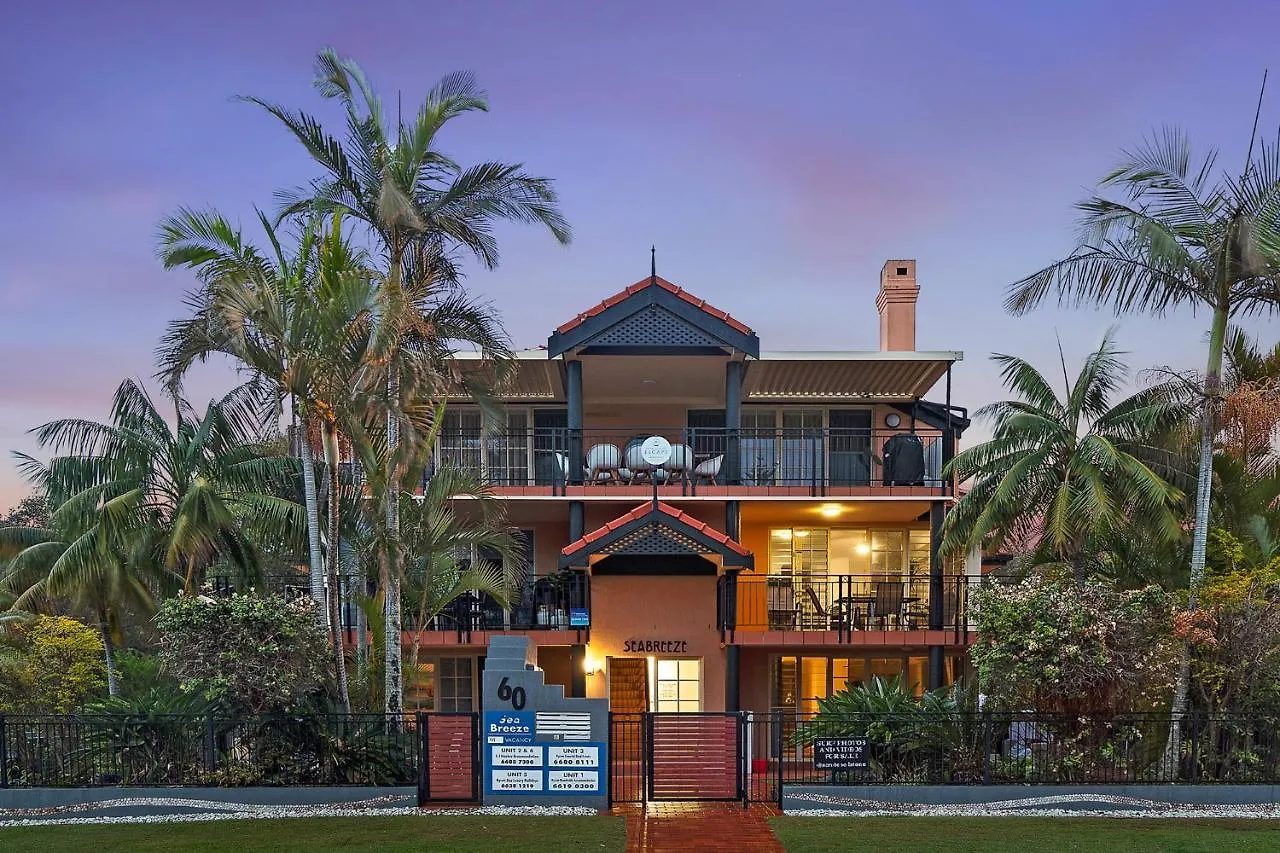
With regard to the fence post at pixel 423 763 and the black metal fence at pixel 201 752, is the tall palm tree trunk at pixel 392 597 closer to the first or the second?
the black metal fence at pixel 201 752

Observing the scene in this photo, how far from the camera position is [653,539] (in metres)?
17.4

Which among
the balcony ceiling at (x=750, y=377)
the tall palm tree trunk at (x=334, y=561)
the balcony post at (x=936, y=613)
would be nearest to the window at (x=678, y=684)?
the balcony post at (x=936, y=613)

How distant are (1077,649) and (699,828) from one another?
17.8 ft

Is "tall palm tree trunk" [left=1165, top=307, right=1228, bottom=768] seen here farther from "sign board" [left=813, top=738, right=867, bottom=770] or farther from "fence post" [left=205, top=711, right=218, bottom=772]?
"fence post" [left=205, top=711, right=218, bottom=772]

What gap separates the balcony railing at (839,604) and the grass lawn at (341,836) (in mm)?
7427

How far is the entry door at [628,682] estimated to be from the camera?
66.4 feet

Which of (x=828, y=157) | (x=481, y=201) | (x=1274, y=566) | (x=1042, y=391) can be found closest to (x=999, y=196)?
(x=828, y=157)

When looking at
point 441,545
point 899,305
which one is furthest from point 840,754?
point 899,305

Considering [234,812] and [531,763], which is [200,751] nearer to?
[234,812]

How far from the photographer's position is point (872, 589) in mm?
21500

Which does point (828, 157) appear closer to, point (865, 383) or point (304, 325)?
point (865, 383)

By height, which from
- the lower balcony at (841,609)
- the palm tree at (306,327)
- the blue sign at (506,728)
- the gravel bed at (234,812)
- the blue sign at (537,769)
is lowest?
the gravel bed at (234,812)

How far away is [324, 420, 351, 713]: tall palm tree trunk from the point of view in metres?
14.2

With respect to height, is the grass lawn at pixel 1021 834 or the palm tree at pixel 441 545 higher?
the palm tree at pixel 441 545
